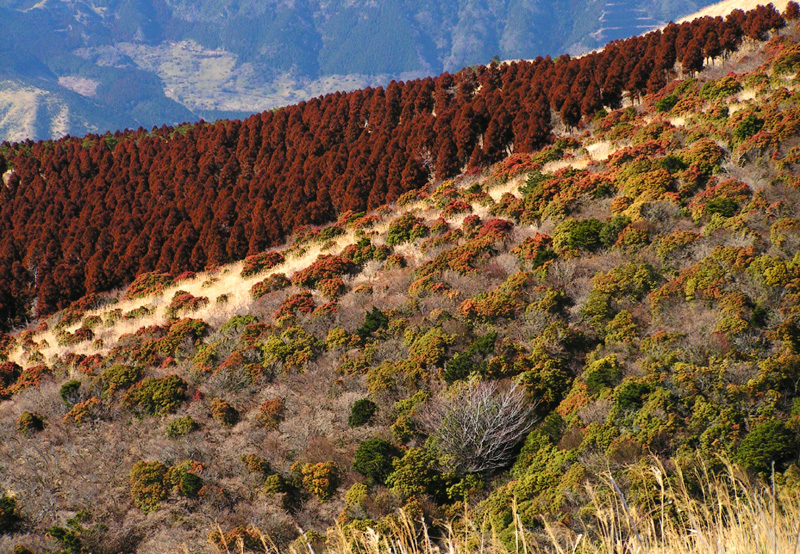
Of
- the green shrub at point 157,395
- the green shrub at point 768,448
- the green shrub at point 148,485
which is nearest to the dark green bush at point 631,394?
the green shrub at point 768,448

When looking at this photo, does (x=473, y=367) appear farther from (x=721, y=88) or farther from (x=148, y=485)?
(x=721, y=88)

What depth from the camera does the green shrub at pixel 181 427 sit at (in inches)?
454

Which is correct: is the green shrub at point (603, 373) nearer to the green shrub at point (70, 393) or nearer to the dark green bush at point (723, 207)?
the dark green bush at point (723, 207)

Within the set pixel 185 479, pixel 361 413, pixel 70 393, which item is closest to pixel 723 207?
pixel 361 413

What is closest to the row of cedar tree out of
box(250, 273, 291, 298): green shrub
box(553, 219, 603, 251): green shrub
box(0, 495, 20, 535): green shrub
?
box(250, 273, 291, 298): green shrub

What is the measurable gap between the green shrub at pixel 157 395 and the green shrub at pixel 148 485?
223cm

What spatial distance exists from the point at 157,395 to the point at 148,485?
2999 millimetres

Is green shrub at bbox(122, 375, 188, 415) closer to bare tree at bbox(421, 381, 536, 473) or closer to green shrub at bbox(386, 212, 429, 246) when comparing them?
bare tree at bbox(421, 381, 536, 473)

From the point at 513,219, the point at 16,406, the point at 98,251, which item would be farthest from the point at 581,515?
the point at 98,251

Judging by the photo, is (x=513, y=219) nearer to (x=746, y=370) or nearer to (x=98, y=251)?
(x=746, y=370)

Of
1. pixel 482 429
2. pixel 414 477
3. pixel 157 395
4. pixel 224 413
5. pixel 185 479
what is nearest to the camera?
pixel 414 477

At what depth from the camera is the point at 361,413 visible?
427 inches

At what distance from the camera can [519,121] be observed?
81.5 feet

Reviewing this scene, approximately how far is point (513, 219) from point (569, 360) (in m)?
6.83
